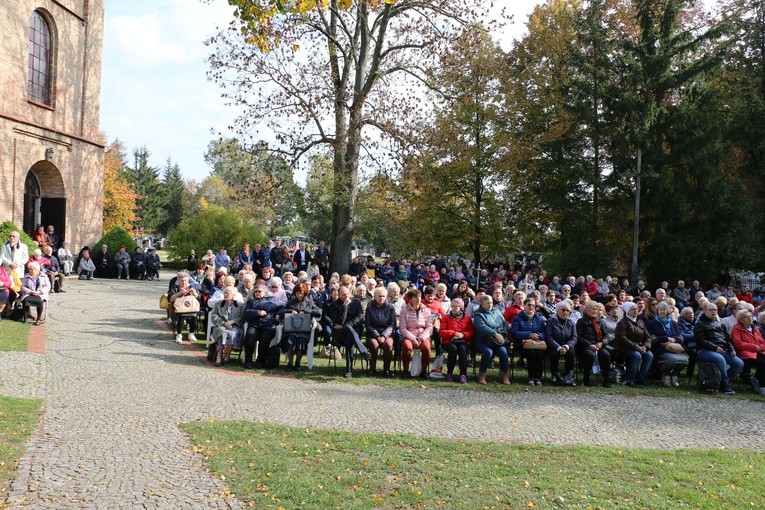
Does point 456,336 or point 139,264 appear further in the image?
point 139,264

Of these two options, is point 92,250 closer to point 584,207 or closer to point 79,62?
point 79,62

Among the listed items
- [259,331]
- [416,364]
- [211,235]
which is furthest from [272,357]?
[211,235]

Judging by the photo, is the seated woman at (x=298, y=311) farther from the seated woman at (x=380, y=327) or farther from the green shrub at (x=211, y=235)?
the green shrub at (x=211, y=235)

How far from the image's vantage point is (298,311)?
1089 cm

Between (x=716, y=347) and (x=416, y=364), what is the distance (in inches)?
212

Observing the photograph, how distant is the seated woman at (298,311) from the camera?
1066 cm

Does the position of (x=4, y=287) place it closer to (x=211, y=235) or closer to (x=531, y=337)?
(x=531, y=337)

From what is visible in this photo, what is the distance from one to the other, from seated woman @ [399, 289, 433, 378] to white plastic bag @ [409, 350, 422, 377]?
0.08 metres

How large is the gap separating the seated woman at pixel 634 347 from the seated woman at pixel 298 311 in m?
5.46

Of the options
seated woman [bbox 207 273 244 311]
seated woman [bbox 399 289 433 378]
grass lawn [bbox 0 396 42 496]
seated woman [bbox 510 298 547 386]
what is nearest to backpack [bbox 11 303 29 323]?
seated woman [bbox 207 273 244 311]

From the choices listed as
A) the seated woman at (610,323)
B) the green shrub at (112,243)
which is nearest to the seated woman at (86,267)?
the green shrub at (112,243)

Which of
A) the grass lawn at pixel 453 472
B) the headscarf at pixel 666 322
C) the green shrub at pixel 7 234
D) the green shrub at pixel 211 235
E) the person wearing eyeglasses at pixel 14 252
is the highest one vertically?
the green shrub at pixel 211 235

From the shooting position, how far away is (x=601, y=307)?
11.4m

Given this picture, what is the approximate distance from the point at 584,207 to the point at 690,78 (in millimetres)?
6984
